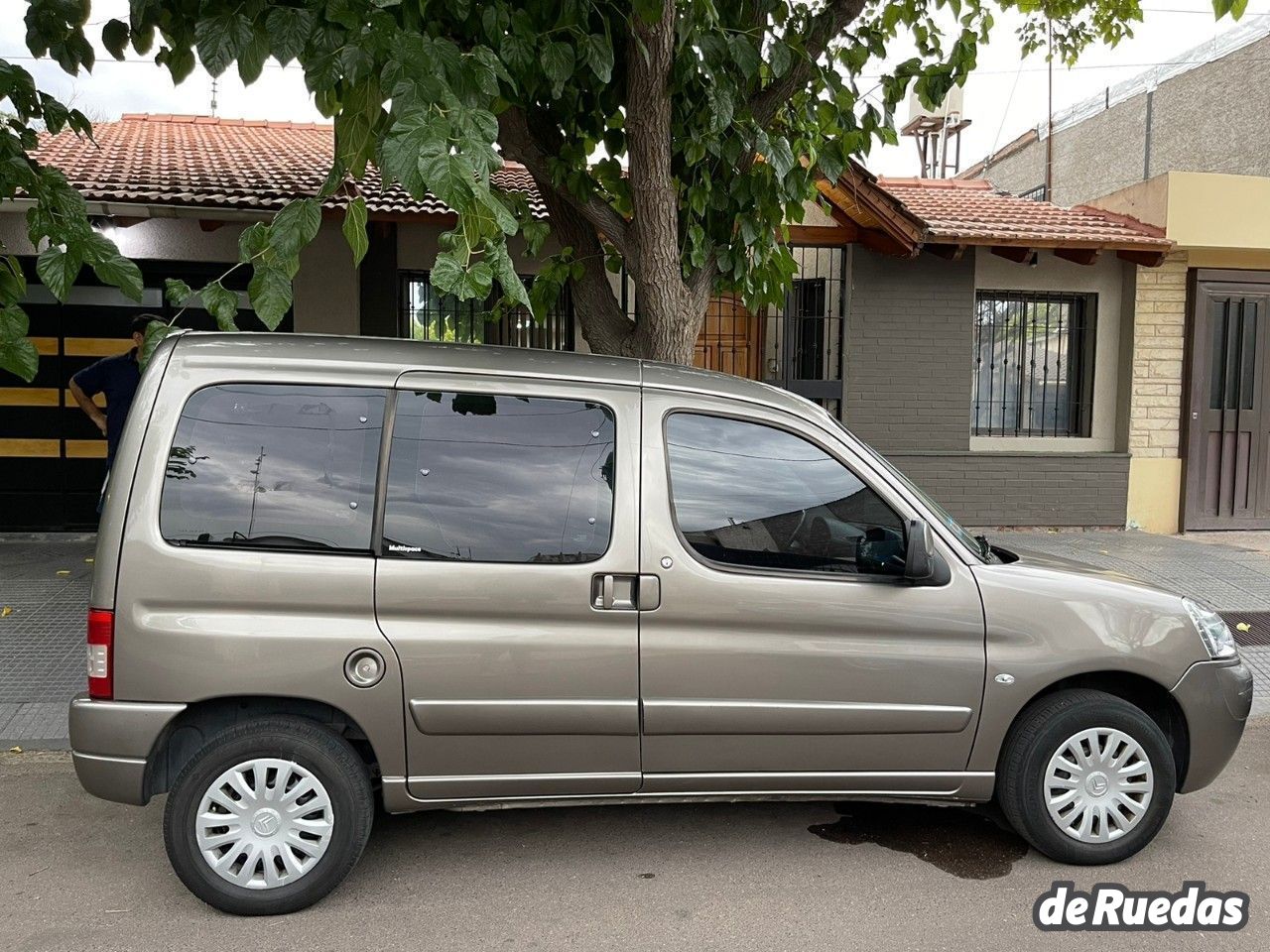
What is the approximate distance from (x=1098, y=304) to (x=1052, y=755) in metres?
9.20

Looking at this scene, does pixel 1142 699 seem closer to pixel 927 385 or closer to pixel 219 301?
pixel 219 301

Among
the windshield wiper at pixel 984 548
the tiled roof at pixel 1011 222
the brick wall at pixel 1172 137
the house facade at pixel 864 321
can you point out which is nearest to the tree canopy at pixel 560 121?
the windshield wiper at pixel 984 548

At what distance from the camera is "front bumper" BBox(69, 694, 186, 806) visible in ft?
10.5

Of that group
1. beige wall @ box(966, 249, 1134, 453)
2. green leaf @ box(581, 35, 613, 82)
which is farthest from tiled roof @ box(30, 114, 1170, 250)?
green leaf @ box(581, 35, 613, 82)

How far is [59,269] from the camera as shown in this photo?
378 centimetres

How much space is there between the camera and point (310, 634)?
3.26 m

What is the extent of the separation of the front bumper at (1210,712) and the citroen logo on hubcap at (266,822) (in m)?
3.13

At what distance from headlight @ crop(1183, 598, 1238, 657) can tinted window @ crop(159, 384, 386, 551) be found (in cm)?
300

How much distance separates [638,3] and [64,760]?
4282mm

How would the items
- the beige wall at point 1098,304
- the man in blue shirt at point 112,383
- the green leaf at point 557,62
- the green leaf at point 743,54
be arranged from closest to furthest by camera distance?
the green leaf at point 557,62, the green leaf at point 743,54, the man in blue shirt at point 112,383, the beige wall at point 1098,304

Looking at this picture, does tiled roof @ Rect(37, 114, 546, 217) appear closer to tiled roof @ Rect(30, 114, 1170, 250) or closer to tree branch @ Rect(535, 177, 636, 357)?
tiled roof @ Rect(30, 114, 1170, 250)

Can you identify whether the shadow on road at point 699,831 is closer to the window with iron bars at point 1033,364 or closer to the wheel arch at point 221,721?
the wheel arch at point 221,721

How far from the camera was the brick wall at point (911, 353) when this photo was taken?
1102cm

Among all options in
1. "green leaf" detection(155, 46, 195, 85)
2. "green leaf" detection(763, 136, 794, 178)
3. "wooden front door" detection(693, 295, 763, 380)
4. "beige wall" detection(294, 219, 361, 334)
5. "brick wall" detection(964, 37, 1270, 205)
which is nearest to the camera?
"green leaf" detection(155, 46, 195, 85)
